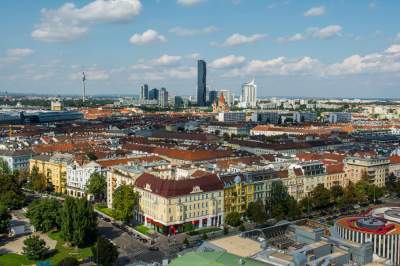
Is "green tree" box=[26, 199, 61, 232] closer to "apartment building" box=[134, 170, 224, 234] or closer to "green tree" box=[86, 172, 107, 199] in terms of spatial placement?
"apartment building" box=[134, 170, 224, 234]

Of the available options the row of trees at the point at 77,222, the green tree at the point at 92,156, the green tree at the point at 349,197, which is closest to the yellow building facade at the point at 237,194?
the green tree at the point at 349,197

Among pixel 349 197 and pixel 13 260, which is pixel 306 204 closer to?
pixel 349 197

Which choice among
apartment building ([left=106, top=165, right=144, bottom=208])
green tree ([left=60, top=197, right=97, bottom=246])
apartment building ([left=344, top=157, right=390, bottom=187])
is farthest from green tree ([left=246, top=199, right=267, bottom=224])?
apartment building ([left=344, top=157, right=390, bottom=187])

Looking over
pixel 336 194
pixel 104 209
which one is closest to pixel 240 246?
pixel 104 209

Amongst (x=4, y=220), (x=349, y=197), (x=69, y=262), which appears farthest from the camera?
(x=349, y=197)

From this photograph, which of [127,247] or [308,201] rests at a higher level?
[308,201]

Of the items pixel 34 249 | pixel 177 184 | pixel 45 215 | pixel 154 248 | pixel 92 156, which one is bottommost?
pixel 154 248

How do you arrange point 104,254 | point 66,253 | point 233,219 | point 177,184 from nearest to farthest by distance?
1. point 104,254
2. point 66,253
3. point 177,184
4. point 233,219
